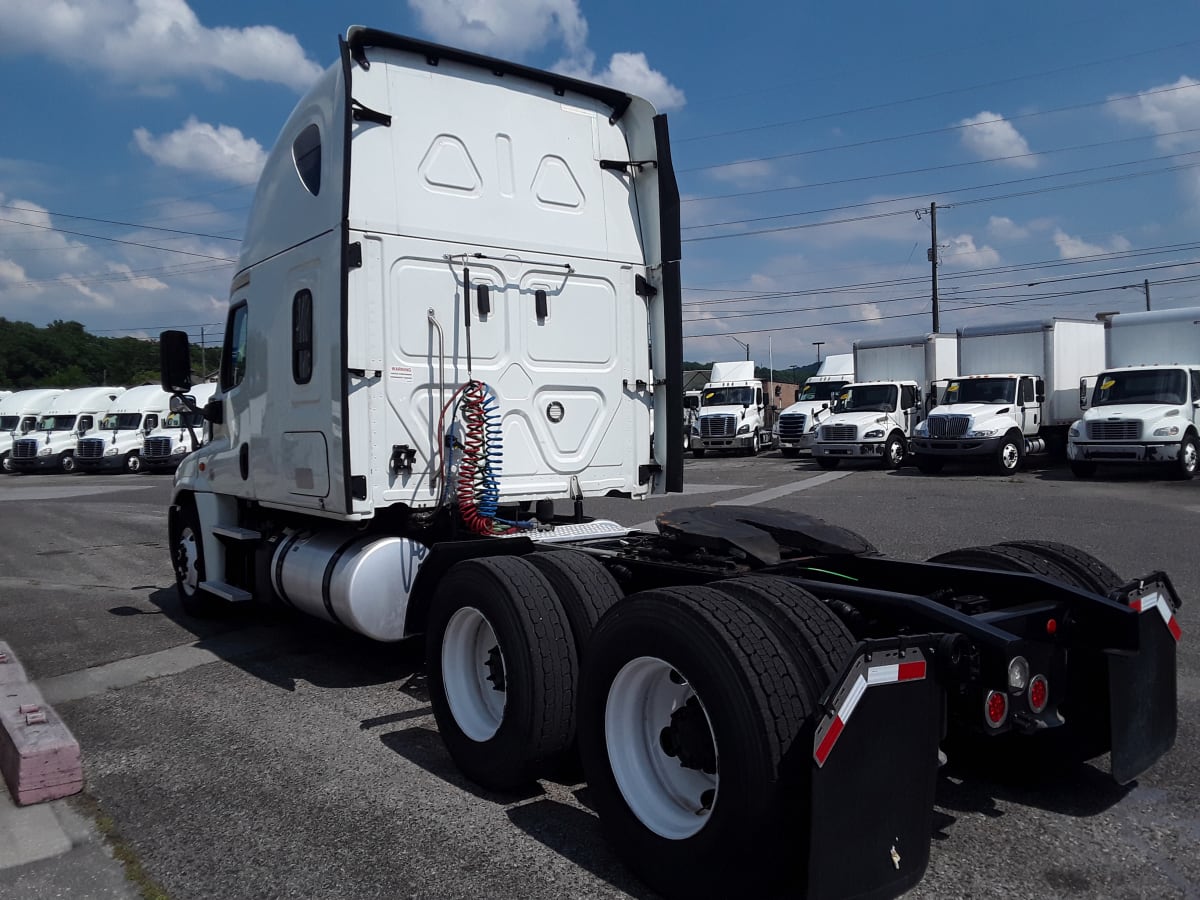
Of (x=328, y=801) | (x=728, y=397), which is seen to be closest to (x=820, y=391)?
(x=728, y=397)

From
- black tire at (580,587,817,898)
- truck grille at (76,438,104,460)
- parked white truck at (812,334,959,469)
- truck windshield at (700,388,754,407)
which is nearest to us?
black tire at (580,587,817,898)

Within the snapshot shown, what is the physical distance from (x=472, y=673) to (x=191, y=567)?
15.2ft

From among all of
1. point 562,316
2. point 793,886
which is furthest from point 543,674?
point 562,316

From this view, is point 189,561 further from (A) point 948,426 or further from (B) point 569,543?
(A) point 948,426

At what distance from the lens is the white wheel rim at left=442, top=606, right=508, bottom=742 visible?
14.5 feet

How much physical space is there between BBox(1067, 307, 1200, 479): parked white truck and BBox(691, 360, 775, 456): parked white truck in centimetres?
1207

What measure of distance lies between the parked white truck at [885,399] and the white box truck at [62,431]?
27045 millimetres

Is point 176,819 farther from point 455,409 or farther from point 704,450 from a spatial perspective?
point 704,450

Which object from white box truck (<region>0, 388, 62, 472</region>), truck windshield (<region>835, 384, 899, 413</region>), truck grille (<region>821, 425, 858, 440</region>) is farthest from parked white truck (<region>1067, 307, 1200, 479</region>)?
white box truck (<region>0, 388, 62, 472</region>)

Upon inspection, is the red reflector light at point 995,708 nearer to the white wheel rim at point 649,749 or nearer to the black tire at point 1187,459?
the white wheel rim at point 649,749

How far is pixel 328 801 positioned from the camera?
4.20 metres

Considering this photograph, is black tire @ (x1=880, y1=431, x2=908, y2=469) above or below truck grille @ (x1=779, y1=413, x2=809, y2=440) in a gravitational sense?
below

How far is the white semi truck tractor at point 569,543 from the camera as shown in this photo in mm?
2904

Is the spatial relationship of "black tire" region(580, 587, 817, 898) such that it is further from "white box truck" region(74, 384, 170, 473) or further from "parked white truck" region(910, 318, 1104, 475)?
"white box truck" region(74, 384, 170, 473)
